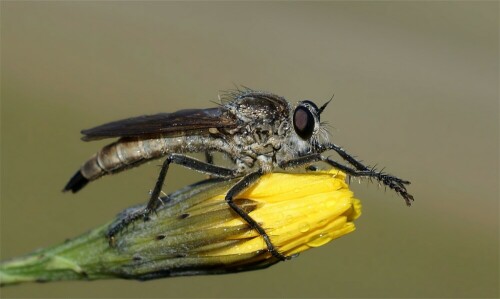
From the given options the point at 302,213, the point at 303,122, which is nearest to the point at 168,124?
the point at 303,122

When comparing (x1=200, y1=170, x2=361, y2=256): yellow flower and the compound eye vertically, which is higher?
the compound eye

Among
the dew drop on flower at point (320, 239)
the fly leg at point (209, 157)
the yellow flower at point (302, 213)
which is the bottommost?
the dew drop on flower at point (320, 239)

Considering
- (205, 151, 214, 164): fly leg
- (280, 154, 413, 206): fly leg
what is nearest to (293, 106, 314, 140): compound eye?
(280, 154, 413, 206): fly leg

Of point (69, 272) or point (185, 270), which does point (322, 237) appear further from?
point (69, 272)

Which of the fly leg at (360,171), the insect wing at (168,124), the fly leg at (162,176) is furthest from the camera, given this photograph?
the insect wing at (168,124)

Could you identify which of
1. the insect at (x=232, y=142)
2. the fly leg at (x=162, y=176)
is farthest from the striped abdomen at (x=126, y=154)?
the fly leg at (x=162, y=176)

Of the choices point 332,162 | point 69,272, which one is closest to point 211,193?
point 332,162

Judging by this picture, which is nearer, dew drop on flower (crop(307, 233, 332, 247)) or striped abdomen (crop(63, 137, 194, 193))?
dew drop on flower (crop(307, 233, 332, 247))

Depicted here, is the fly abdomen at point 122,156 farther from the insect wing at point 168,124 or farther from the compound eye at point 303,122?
the compound eye at point 303,122

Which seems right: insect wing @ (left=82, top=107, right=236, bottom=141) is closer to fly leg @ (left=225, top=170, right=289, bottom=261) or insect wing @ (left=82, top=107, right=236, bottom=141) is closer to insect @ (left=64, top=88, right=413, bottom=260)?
insect @ (left=64, top=88, right=413, bottom=260)
